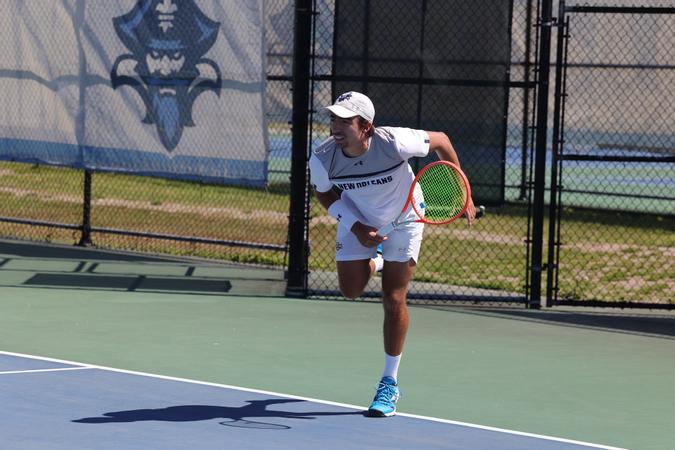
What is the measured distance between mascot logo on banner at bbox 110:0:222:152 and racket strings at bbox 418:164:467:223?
15.9ft

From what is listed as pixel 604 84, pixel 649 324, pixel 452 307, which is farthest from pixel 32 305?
pixel 604 84

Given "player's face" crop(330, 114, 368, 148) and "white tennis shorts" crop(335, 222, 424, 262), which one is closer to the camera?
"player's face" crop(330, 114, 368, 148)

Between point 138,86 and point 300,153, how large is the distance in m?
1.99

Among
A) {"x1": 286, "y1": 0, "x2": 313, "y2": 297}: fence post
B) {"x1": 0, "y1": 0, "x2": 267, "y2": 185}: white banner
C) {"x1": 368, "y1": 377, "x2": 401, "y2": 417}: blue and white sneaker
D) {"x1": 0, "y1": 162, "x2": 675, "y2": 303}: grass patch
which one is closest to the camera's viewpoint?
{"x1": 368, "y1": 377, "x2": 401, "y2": 417}: blue and white sneaker

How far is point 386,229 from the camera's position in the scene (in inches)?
330

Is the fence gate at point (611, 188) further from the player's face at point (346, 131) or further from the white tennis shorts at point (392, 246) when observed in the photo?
the player's face at point (346, 131)

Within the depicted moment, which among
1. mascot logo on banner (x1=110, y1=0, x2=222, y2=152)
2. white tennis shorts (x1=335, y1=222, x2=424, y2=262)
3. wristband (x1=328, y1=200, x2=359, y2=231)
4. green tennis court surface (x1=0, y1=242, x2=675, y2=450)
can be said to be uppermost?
mascot logo on banner (x1=110, y1=0, x2=222, y2=152)

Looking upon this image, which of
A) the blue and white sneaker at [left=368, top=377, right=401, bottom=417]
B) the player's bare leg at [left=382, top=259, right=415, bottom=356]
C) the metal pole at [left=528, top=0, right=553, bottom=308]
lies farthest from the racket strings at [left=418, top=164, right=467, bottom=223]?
the metal pole at [left=528, top=0, right=553, bottom=308]

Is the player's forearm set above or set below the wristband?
above

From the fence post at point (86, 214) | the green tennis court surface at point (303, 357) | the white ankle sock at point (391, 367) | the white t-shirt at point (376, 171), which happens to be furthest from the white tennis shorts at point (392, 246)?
the fence post at point (86, 214)

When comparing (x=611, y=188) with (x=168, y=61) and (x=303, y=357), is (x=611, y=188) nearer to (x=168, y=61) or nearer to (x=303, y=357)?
(x=168, y=61)

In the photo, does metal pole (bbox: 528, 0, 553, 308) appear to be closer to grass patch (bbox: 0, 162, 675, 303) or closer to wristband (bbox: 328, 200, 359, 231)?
grass patch (bbox: 0, 162, 675, 303)

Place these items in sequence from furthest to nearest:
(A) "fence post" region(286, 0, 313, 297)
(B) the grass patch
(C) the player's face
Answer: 1. (B) the grass patch
2. (A) "fence post" region(286, 0, 313, 297)
3. (C) the player's face

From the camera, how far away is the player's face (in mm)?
7988
